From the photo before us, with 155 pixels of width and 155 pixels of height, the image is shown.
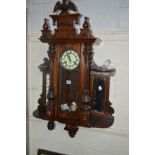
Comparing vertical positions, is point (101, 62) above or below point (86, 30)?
below

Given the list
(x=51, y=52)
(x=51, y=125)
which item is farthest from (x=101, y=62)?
(x=51, y=125)

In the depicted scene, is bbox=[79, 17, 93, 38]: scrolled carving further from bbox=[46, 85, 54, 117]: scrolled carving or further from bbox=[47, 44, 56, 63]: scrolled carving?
bbox=[46, 85, 54, 117]: scrolled carving

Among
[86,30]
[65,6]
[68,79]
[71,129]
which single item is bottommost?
[71,129]

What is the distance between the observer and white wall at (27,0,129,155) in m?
1.69

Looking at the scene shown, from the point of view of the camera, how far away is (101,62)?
176 centimetres

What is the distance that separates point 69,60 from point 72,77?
149mm

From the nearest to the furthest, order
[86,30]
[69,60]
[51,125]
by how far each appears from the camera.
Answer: [86,30] → [69,60] → [51,125]

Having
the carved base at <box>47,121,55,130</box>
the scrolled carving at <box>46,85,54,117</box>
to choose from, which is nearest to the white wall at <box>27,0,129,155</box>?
the carved base at <box>47,121,55,130</box>

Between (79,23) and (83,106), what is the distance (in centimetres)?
70

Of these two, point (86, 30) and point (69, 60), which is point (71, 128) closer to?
point (69, 60)

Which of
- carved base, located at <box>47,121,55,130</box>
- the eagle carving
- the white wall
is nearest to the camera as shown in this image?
the white wall
